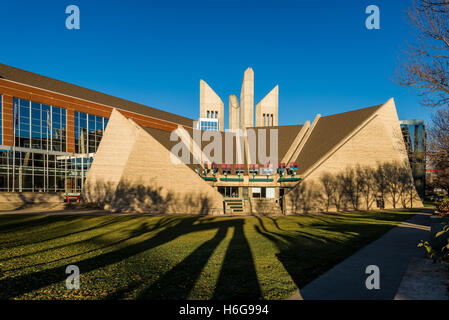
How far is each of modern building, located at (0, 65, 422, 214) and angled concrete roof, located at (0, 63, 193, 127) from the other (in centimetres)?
27

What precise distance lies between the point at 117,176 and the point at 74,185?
22968 millimetres

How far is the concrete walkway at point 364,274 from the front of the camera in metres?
5.34

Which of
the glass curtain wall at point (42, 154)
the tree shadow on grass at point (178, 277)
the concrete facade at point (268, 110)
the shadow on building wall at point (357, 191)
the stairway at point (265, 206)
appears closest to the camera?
the tree shadow on grass at point (178, 277)

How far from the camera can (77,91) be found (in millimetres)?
51750

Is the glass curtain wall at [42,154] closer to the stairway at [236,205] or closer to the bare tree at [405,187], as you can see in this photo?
the stairway at [236,205]

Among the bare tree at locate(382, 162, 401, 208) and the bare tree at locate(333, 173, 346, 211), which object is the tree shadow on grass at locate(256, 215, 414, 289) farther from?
the bare tree at locate(382, 162, 401, 208)

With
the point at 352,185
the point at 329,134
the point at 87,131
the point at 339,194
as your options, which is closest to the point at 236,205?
the point at 339,194

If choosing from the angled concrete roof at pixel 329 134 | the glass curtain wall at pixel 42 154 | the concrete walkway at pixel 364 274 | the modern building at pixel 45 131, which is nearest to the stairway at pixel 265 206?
the angled concrete roof at pixel 329 134

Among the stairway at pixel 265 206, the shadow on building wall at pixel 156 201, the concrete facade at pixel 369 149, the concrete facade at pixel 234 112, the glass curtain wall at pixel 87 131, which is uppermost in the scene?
the concrete facade at pixel 234 112

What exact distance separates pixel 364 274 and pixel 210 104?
56.0 meters

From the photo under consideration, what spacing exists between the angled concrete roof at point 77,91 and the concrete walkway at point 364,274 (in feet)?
161

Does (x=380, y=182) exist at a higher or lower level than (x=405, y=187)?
higher

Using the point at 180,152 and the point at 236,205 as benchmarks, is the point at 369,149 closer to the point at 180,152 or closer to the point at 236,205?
the point at 236,205
